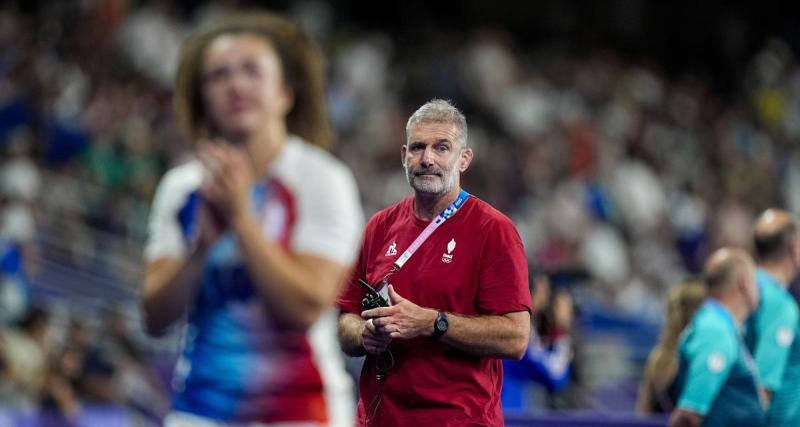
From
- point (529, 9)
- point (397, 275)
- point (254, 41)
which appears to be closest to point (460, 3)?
point (529, 9)

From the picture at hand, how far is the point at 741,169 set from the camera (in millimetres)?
18172

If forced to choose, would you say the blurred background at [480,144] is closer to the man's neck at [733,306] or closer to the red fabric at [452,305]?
the man's neck at [733,306]

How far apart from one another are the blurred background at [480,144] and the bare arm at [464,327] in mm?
3598

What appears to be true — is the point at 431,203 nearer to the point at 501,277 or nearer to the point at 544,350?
the point at 501,277

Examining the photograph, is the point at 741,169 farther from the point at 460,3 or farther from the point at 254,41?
the point at 254,41

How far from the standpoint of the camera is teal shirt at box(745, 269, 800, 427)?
6.64 metres

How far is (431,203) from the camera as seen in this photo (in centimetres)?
505

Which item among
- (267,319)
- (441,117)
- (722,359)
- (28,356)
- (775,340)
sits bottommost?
(267,319)

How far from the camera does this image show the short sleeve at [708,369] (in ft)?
20.7

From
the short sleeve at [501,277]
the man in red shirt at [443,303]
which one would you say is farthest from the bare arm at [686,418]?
the short sleeve at [501,277]

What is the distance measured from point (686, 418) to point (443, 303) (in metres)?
2.01

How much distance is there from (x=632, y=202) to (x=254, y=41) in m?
14.4

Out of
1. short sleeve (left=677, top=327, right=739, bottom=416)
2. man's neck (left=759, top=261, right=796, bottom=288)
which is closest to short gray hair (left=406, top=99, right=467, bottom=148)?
short sleeve (left=677, top=327, right=739, bottom=416)

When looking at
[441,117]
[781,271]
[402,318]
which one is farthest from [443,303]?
[781,271]
